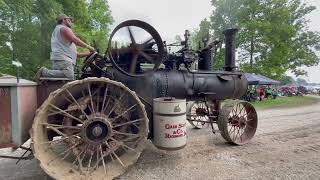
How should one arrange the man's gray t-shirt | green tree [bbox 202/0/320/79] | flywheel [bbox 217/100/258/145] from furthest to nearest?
green tree [bbox 202/0/320/79], flywheel [bbox 217/100/258/145], the man's gray t-shirt

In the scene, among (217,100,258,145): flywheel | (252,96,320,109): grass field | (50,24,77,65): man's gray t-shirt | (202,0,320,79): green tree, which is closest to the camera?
(50,24,77,65): man's gray t-shirt

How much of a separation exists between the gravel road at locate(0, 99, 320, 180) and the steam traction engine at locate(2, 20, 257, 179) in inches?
15.2

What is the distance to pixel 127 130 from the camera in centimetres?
489

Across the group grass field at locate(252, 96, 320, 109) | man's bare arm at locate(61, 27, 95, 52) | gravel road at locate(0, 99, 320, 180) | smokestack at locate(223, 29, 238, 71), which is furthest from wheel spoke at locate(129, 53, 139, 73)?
grass field at locate(252, 96, 320, 109)

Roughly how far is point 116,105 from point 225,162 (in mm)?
2200

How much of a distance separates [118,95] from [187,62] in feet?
5.90

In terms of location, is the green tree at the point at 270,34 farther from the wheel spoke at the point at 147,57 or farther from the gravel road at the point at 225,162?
the wheel spoke at the point at 147,57

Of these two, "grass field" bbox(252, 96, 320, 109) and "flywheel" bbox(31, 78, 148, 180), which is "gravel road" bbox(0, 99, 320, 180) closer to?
"flywheel" bbox(31, 78, 148, 180)

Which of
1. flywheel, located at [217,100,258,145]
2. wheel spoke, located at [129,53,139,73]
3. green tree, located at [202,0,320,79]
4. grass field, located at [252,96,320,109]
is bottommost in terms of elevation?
grass field, located at [252,96,320,109]

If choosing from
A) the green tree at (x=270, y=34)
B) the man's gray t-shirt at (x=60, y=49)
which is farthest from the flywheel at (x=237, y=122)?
the green tree at (x=270, y=34)

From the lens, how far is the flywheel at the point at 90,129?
13.3ft

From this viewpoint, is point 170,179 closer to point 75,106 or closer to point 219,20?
point 75,106

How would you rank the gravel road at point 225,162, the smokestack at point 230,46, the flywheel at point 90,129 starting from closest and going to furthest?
the flywheel at point 90,129, the gravel road at point 225,162, the smokestack at point 230,46

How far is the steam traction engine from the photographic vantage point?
4.16 metres
